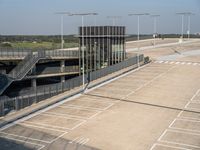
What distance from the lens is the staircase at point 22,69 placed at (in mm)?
46231

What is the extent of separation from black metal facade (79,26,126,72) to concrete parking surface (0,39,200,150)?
16.2 meters

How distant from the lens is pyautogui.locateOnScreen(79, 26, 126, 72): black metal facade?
59.8 m

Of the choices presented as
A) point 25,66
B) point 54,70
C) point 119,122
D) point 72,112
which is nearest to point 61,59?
point 54,70

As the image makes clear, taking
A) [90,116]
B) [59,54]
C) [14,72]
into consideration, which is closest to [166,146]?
[90,116]

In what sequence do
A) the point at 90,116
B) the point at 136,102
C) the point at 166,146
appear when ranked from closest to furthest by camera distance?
the point at 166,146
the point at 90,116
the point at 136,102

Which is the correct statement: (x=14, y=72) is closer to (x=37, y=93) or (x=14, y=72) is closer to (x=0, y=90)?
(x=0, y=90)

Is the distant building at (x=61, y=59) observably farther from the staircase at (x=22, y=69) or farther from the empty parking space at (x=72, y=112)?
the empty parking space at (x=72, y=112)

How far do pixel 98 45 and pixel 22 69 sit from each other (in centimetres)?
1462

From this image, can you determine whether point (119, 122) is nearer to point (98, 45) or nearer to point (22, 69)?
point (22, 69)

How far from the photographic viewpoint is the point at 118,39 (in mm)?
62625

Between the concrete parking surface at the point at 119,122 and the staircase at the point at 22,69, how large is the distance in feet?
39.8

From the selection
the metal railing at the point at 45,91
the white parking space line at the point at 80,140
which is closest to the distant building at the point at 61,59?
the metal railing at the point at 45,91

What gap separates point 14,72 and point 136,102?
68.4ft

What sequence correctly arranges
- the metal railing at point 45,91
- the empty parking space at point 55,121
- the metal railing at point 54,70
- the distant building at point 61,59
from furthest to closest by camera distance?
the metal railing at point 54,70
the distant building at point 61,59
the metal railing at point 45,91
the empty parking space at point 55,121
